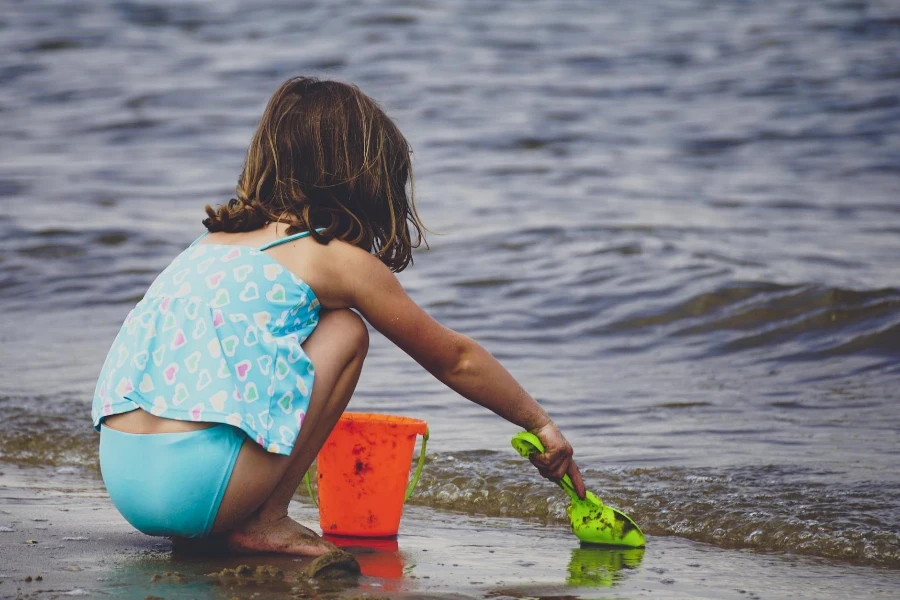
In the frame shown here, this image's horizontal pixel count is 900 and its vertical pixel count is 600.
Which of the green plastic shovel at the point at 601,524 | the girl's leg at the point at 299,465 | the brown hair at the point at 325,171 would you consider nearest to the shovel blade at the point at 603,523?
the green plastic shovel at the point at 601,524

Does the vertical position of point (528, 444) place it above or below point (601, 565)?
above

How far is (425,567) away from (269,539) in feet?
1.26

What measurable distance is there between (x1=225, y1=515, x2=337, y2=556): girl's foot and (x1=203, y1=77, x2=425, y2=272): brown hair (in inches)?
26.2

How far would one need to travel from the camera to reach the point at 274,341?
2.53 metres

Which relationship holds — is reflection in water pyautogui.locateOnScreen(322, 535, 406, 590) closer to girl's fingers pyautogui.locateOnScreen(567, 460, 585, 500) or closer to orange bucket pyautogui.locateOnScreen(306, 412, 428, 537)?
orange bucket pyautogui.locateOnScreen(306, 412, 428, 537)

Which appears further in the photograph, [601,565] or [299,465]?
[601,565]

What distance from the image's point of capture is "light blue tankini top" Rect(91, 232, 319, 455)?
8.13ft

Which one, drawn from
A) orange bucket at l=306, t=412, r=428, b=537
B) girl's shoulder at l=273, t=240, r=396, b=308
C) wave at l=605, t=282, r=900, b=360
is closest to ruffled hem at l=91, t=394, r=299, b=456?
girl's shoulder at l=273, t=240, r=396, b=308

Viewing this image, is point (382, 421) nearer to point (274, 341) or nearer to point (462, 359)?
point (462, 359)

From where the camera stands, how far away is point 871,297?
648 centimetres


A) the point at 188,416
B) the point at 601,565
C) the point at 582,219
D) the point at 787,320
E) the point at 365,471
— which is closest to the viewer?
the point at 188,416

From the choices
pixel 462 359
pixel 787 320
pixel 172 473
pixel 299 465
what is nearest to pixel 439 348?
pixel 462 359

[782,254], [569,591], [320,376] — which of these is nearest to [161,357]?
[320,376]

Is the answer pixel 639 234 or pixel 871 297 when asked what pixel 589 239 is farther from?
pixel 871 297
